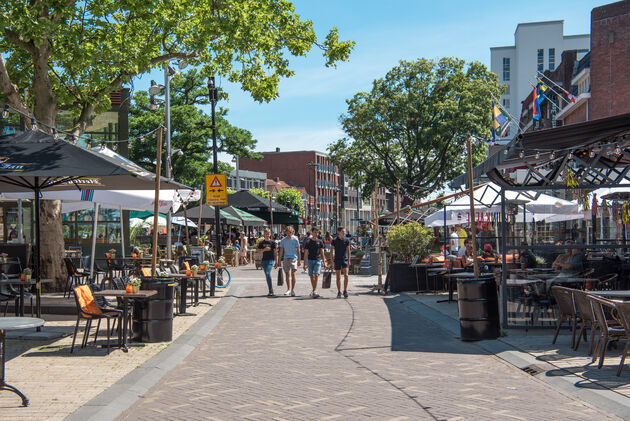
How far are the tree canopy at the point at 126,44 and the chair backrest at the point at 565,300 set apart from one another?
1057 centimetres

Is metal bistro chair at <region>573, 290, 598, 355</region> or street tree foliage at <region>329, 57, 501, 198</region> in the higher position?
street tree foliage at <region>329, 57, 501, 198</region>

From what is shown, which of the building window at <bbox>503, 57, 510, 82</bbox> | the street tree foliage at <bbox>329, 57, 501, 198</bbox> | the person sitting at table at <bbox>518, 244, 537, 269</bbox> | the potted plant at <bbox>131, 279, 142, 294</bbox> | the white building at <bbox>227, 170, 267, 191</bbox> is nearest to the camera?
the potted plant at <bbox>131, 279, 142, 294</bbox>

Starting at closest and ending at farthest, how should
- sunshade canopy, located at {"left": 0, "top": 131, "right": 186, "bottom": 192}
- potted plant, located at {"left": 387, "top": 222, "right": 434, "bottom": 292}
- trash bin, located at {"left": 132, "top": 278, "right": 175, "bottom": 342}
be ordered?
sunshade canopy, located at {"left": 0, "top": 131, "right": 186, "bottom": 192} → trash bin, located at {"left": 132, "top": 278, "right": 175, "bottom": 342} → potted plant, located at {"left": 387, "top": 222, "right": 434, "bottom": 292}

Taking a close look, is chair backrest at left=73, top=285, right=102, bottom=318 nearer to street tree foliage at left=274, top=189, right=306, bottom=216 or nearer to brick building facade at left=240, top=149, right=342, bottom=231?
street tree foliage at left=274, top=189, right=306, bottom=216

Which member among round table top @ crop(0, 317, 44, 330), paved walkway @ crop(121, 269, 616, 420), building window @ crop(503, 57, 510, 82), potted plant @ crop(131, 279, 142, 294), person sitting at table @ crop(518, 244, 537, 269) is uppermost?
building window @ crop(503, 57, 510, 82)

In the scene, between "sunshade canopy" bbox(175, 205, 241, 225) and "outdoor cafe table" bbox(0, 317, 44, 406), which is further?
"sunshade canopy" bbox(175, 205, 241, 225)

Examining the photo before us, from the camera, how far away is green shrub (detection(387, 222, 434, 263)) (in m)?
20.5

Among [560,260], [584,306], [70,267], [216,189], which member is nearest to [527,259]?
[560,260]

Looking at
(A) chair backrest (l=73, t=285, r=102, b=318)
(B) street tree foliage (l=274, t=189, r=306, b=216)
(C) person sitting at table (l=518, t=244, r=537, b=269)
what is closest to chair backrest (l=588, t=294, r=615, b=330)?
(A) chair backrest (l=73, t=285, r=102, b=318)

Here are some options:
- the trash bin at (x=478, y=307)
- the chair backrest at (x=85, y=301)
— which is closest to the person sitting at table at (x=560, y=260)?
the trash bin at (x=478, y=307)

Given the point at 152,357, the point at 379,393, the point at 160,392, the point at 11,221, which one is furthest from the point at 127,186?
the point at 11,221

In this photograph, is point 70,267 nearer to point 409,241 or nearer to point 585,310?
point 409,241

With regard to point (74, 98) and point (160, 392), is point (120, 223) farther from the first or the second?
point (160, 392)

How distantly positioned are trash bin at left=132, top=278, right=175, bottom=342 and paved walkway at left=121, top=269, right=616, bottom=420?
71cm
